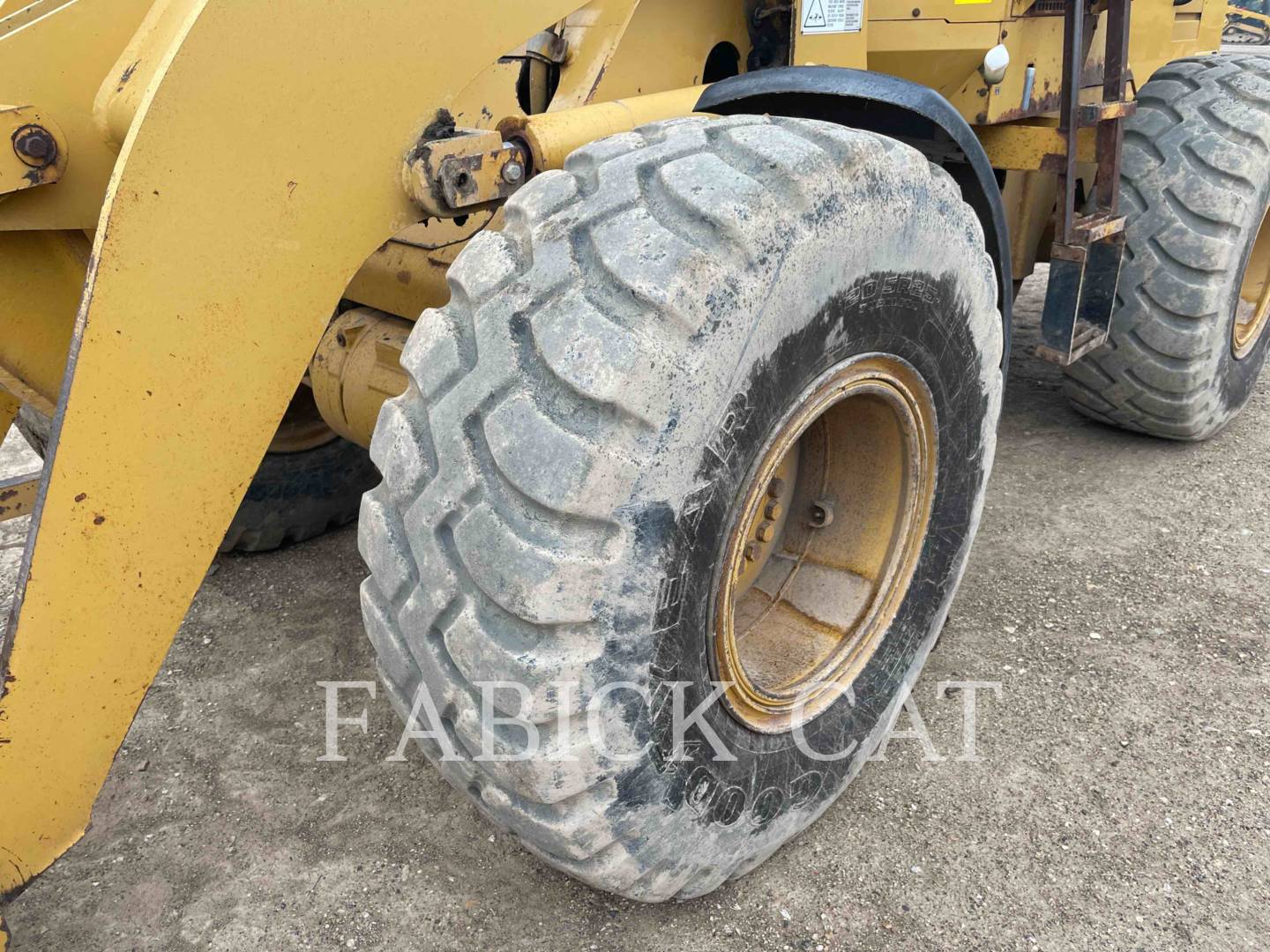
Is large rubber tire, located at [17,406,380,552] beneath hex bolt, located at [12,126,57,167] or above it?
beneath

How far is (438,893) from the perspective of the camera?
203 cm

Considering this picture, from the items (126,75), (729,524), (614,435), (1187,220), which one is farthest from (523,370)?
(1187,220)

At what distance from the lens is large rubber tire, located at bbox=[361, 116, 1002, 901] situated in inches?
53.7

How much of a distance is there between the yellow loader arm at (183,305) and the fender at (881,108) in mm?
556

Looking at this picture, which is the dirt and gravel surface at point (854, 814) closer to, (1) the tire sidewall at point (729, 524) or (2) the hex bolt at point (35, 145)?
(1) the tire sidewall at point (729, 524)

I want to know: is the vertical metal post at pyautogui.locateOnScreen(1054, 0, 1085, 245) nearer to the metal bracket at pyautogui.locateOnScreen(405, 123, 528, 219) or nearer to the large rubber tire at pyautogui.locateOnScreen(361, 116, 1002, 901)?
the large rubber tire at pyautogui.locateOnScreen(361, 116, 1002, 901)

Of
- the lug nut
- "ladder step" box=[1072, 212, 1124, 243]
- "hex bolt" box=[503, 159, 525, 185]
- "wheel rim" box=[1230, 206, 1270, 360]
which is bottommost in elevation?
"wheel rim" box=[1230, 206, 1270, 360]

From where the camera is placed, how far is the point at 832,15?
2258 mm

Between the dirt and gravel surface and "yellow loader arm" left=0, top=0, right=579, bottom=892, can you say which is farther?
the dirt and gravel surface

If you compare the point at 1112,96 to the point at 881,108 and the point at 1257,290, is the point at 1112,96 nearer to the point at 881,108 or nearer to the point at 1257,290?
the point at 881,108

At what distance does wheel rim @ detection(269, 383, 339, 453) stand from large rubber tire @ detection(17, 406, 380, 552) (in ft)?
0.07

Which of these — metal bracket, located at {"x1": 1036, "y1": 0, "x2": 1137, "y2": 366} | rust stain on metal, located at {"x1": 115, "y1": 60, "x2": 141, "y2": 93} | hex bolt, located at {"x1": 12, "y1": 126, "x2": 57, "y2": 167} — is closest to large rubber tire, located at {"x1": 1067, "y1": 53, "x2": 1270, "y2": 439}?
metal bracket, located at {"x1": 1036, "y1": 0, "x2": 1137, "y2": 366}

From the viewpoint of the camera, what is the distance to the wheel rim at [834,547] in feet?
6.53

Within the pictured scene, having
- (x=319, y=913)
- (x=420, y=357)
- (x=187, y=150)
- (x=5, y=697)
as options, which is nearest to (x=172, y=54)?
(x=187, y=150)
